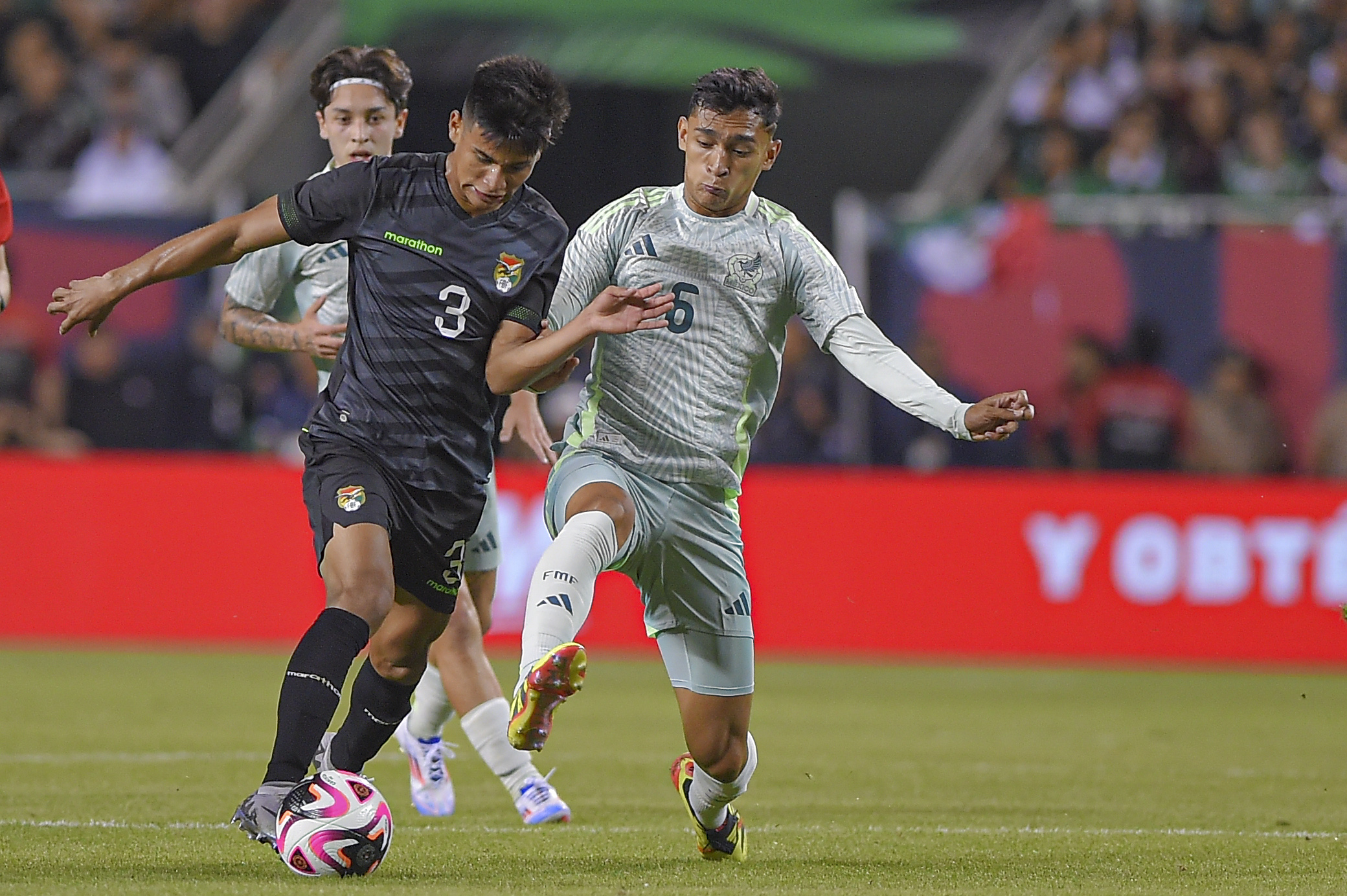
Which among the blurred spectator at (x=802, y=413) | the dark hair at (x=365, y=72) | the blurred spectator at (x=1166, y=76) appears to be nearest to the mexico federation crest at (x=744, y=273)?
the dark hair at (x=365, y=72)

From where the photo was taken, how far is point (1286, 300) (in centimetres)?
1415

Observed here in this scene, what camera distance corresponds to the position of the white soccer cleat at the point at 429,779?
704cm

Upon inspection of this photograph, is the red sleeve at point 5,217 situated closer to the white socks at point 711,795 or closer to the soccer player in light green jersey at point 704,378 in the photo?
the soccer player in light green jersey at point 704,378

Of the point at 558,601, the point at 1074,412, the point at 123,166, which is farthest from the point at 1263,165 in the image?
the point at 558,601

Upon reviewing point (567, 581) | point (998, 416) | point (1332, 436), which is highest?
point (998, 416)

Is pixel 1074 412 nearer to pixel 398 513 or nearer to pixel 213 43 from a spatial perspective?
pixel 213 43

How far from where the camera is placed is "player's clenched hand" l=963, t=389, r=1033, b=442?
17.3 ft

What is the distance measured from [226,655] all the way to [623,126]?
5765 millimetres

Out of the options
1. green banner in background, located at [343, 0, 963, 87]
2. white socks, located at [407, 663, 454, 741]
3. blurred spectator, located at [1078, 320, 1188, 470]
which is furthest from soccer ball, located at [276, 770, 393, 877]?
green banner in background, located at [343, 0, 963, 87]

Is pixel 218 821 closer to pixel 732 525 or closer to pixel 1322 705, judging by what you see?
pixel 732 525

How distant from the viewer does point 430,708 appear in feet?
24.1

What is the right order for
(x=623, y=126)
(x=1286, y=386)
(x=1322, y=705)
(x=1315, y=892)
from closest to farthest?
(x=1315, y=892), (x=1322, y=705), (x=1286, y=386), (x=623, y=126)

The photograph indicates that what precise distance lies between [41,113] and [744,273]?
1291cm

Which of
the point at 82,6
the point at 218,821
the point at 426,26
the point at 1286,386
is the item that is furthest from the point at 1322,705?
the point at 82,6
